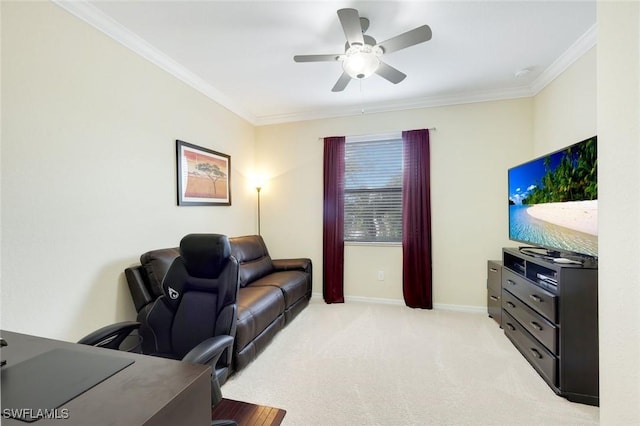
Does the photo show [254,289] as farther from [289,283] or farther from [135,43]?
[135,43]

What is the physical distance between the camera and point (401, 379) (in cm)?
205

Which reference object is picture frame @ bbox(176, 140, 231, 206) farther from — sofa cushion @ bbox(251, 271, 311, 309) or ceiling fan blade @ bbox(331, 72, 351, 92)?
ceiling fan blade @ bbox(331, 72, 351, 92)

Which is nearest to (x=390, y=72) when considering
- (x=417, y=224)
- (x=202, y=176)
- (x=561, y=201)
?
(x=561, y=201)

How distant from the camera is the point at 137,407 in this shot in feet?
2.14

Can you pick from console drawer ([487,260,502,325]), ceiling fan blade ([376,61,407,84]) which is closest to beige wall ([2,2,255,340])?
ceiling fan blade ([376,61,407,84])

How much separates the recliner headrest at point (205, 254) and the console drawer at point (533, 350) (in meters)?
2.32

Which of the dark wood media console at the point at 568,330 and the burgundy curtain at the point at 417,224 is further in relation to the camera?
the burgundy curtain at the point at 417,224

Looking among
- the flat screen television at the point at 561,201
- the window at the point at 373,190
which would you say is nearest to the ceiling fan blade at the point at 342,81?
the window at the point at 373,190

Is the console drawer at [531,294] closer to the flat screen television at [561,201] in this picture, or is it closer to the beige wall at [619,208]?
the flat screen television at [561,201]

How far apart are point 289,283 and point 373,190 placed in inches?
69.0

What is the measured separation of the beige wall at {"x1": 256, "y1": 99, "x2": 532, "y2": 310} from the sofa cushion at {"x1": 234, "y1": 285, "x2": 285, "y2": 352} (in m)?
1.33

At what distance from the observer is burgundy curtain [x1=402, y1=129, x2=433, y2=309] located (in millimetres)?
3492

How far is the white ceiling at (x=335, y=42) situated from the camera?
1.93 m

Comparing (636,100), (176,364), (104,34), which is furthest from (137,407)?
(104,34)
